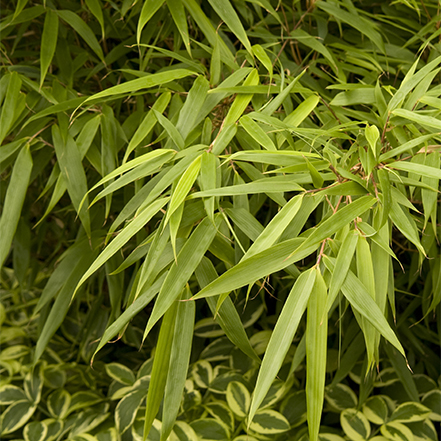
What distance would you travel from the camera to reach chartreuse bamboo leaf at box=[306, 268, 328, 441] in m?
0.44

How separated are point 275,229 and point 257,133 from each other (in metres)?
0.15

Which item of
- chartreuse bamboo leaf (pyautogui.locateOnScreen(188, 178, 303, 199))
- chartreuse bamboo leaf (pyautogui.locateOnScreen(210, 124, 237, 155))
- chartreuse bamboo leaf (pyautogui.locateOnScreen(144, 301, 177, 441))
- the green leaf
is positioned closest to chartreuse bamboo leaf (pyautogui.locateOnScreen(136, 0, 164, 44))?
chartreuse bamboo leaf (pyautogui.locateOnScreen(210, 124, 237, 155))

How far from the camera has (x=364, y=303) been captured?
0.46 metres

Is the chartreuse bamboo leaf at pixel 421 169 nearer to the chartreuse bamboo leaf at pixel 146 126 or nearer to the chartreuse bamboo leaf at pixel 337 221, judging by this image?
the chartreuse bamboo leaf at pixel 337 221

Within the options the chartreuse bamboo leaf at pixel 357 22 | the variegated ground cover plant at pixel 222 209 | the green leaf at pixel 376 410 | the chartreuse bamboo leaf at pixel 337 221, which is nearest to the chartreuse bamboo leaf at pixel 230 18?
the variegated ground cover plant at pixel 222 209

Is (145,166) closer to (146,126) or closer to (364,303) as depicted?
(146,126)

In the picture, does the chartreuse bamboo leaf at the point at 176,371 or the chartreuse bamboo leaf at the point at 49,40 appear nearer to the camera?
the chartreuse bamboo leaf at the point at 176,371

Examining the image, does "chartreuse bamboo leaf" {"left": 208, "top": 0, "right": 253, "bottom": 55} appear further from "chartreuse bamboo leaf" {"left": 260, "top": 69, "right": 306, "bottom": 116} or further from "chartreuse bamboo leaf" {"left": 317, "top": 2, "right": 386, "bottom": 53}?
"chartreuse bamboo leaf" {"left": 317, "top": 2, "right": 386, "bottom": 53}

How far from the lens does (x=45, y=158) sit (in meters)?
0.82

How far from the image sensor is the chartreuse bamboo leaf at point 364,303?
1.48 feet

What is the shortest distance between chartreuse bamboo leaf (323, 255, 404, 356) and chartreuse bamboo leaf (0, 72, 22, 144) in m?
0.51

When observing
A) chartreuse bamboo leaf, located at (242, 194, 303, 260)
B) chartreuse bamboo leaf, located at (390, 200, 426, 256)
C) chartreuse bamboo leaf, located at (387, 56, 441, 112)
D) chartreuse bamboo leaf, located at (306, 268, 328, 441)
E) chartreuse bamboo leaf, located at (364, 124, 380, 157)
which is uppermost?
chartreuse bamboo leaf, located at (387, 56, 441, 112)

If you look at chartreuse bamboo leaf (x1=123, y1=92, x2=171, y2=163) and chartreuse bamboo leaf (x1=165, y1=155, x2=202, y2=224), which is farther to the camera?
chartreuse bamboo leaf (x1=123, y1=92, x2=171, y2=163)

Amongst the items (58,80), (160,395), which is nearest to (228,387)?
(160,395)
